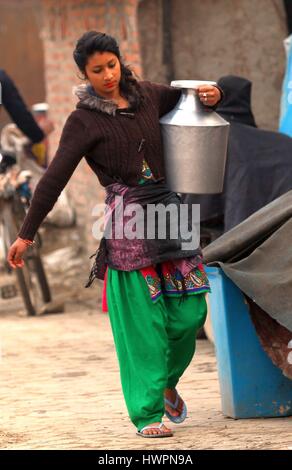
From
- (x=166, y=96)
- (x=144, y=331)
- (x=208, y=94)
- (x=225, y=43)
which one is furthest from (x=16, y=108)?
(x=144, y=331)

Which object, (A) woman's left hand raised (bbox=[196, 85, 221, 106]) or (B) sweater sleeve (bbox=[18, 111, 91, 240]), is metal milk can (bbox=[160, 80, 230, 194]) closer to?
(A) woman's left hand raised (bbox=[196, 85, 221, 106])

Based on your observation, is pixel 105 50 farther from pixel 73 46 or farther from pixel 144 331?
pixel 73 46

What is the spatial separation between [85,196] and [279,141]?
419 centimetres

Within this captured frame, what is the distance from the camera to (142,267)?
6078 millimetres

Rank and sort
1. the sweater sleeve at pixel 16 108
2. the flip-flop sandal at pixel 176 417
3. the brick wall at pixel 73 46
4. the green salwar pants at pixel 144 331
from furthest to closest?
the brick wall at pixel 73 46 → the sweater sleeve at pixel 16 108 → the flip-flop sandal at pixel 176 417 → the green salwar pants at pixel 144 331

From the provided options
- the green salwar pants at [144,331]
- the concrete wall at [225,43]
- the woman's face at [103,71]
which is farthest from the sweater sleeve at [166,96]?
the concrete wall at [225,43]

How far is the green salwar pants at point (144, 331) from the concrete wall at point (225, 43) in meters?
5.61

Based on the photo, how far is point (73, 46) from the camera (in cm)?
1160

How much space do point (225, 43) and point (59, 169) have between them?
19.0ft

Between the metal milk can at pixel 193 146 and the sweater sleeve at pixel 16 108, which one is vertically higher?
the metal milk can at pixel 193 146

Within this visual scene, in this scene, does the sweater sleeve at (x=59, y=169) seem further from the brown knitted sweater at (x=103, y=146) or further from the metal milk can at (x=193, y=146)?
the metal milk can at (x=193, y=146)

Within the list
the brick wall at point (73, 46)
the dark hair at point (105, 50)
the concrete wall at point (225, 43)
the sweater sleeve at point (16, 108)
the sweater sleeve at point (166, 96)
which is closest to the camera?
the dark hair at point (105, 50)

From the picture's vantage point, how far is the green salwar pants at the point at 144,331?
20.0 ft

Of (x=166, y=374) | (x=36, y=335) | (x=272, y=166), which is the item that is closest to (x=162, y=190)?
(x=166, y=374)
